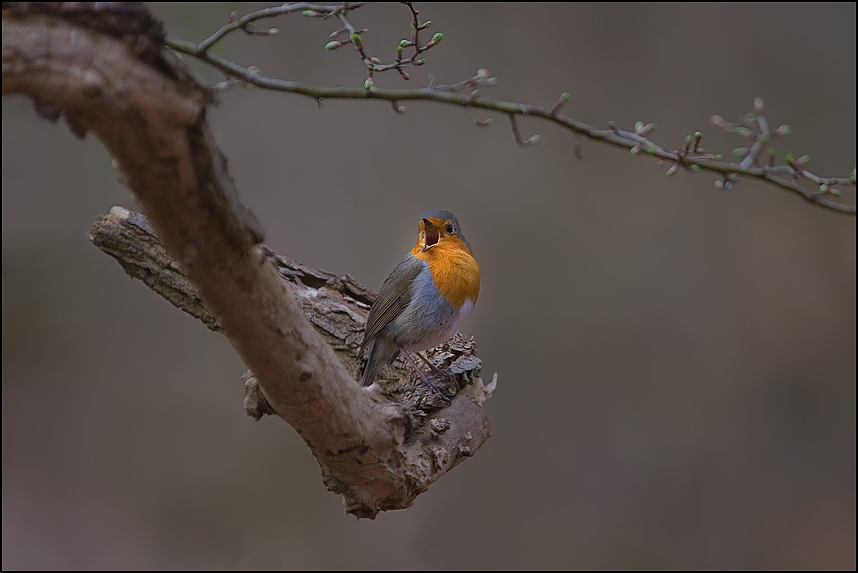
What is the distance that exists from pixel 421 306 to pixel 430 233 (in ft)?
Result: 1.14

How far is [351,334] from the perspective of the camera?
2861 millimetres

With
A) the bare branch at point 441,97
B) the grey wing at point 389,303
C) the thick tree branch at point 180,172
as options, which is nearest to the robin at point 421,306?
the grey wing at point 389,303

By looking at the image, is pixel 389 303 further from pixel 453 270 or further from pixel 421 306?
pixel 453 270

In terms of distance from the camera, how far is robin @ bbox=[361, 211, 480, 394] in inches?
109

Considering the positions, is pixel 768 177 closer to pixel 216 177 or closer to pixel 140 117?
pixel 216 177

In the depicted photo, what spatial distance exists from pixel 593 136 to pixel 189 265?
0.86m

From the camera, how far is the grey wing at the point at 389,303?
2.76m

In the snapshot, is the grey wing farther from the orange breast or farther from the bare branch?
the bare branch

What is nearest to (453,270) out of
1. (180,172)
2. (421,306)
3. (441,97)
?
(421,306)

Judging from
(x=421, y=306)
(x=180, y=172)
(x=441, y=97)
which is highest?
(x=421, y=306)

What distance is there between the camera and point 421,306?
9.04 ft

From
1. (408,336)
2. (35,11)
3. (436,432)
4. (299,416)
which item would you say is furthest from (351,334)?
(35,11)

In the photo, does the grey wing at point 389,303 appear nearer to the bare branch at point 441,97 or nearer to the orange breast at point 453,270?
the orange breast at point 453,270

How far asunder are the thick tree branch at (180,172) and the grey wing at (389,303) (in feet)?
2.95
